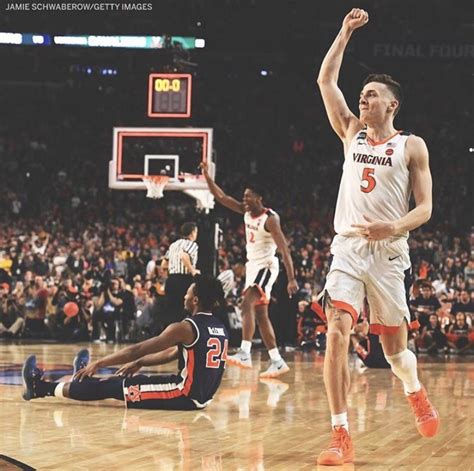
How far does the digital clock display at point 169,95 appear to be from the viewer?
16984 millimetres

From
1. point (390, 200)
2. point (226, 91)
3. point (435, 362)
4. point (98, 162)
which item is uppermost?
point (226, 91)

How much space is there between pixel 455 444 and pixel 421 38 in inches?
842

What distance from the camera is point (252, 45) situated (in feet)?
Result: 88.8

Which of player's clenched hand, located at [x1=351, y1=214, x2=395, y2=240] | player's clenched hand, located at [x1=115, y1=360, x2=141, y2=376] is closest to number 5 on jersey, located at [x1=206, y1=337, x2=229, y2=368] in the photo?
player's clenched hand, located at [x1=115, y1=360, x2=141, y2=376]

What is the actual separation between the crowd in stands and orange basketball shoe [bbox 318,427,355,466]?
9921mm

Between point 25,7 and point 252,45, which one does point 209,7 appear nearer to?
point 252,45

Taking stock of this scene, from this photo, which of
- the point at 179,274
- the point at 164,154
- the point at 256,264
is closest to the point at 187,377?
the point at 179,274

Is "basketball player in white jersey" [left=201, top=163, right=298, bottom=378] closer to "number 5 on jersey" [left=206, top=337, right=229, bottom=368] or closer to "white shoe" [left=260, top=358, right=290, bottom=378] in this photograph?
"white shoe" [left=260, top=358, right=290, bottom=378]

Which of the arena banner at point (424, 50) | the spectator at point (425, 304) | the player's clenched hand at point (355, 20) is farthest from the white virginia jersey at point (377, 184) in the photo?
the arena banner at point (424, 50)

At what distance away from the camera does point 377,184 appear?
5230 millimetres

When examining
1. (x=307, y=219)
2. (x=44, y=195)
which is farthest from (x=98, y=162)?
(x=307, y=219)

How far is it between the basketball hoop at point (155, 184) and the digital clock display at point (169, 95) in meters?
1.06

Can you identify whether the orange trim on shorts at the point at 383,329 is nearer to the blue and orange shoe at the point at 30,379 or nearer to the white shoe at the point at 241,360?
the blue and orange shoe at the point at 30,379

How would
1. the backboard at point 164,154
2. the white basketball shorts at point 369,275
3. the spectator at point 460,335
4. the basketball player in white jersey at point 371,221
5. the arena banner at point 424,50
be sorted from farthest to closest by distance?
the arena banner at point 424,50
the backboard at point 164,154
the spectator at point 460,335
the white basketball shorts at point 369,275
the basketball player in white jersey at point 371,221
